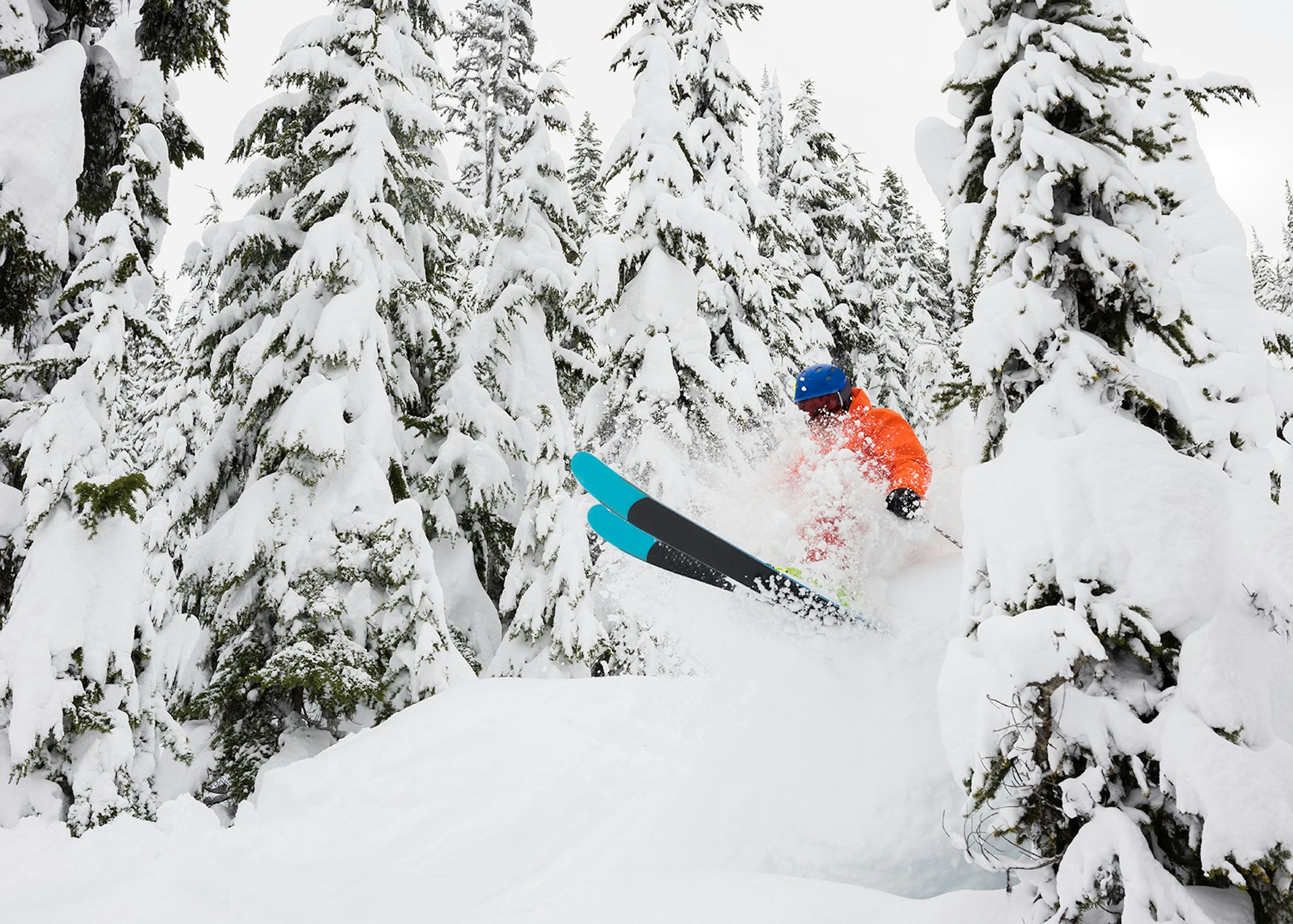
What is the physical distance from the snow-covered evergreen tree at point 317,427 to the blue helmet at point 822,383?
4.86 meters

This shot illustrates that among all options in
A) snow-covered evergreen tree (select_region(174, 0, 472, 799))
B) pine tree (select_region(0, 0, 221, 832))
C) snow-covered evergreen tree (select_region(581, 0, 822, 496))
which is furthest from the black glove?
pine tree (select_region(0, 0, 221, 832))

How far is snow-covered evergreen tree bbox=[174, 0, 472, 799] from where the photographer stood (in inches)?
339

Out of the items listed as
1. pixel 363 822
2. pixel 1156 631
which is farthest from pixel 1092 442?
pixel 363 822

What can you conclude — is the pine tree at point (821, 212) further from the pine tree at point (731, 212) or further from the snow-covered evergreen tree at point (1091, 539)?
the snow-covered evergreen tree at point (1091, 539)

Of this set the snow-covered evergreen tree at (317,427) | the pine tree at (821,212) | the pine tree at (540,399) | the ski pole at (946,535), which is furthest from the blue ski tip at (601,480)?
the pine tree at (821,212)

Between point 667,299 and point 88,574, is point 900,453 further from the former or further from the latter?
point 88,574

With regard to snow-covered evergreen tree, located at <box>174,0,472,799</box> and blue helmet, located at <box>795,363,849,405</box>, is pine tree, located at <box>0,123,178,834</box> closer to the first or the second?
snow-covered evergreen tree, located at <box>174,0,472,799</box>

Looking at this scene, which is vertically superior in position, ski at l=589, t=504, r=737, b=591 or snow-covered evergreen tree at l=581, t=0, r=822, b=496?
snow-covered evergreen tree at l=581, t=0, r=822, b=496

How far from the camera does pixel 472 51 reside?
20359mm

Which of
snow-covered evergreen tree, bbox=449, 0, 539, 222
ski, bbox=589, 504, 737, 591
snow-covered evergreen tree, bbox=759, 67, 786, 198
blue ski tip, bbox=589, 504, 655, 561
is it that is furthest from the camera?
snow-covered evergreen tree, bbox=759, 67, 786, 198

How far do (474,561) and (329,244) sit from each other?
19.2ft

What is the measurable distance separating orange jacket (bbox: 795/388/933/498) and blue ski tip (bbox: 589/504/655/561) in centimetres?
191

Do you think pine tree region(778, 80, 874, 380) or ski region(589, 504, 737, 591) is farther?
pine tree region(778, 80, 874, 380)

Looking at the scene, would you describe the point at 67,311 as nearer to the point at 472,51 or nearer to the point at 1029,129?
the point at 1029,129
